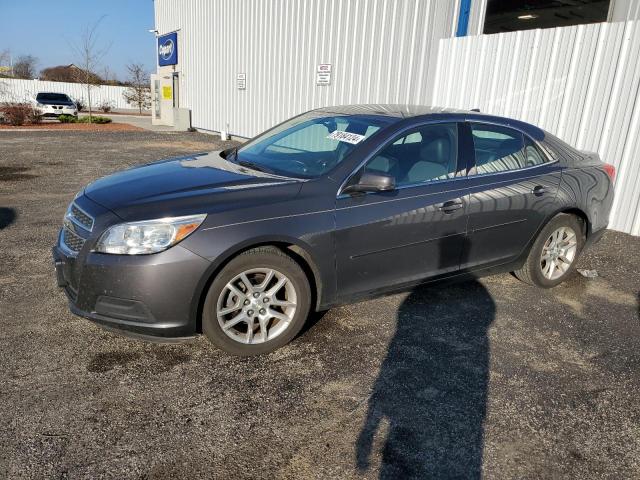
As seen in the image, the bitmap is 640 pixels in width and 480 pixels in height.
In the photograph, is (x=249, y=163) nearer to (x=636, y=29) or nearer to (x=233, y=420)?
(x=233, y=420)

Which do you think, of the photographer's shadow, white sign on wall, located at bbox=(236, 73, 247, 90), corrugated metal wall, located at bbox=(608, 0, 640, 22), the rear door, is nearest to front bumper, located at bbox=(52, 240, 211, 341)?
the photographer's shadow

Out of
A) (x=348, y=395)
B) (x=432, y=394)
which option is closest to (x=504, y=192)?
(x=432, y=394)

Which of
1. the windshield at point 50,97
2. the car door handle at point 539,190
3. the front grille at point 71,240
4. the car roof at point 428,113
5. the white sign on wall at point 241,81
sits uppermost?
the white sign on wall at point 241,81

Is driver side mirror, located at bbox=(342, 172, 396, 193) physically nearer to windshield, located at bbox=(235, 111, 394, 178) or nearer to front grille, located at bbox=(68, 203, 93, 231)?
windshield, located at bbox=(235, 111, 394, 178)

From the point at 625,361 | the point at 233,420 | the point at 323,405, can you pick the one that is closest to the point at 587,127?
the point at 625,361

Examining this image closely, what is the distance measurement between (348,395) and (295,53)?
39.8 feet

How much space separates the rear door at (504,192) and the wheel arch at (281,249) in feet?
4.43

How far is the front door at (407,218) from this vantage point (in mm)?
3365

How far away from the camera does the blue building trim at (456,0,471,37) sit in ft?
29.1

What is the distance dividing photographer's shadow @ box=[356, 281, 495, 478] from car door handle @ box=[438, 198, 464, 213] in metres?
0.90

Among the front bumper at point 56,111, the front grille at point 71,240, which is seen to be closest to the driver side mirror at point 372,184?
the front grille at point 71,240

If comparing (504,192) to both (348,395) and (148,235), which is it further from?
(148,235)

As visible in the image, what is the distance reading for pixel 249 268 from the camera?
3.04 meters

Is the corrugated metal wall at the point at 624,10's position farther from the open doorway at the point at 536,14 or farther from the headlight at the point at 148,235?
the headlight at the point at 148,235
